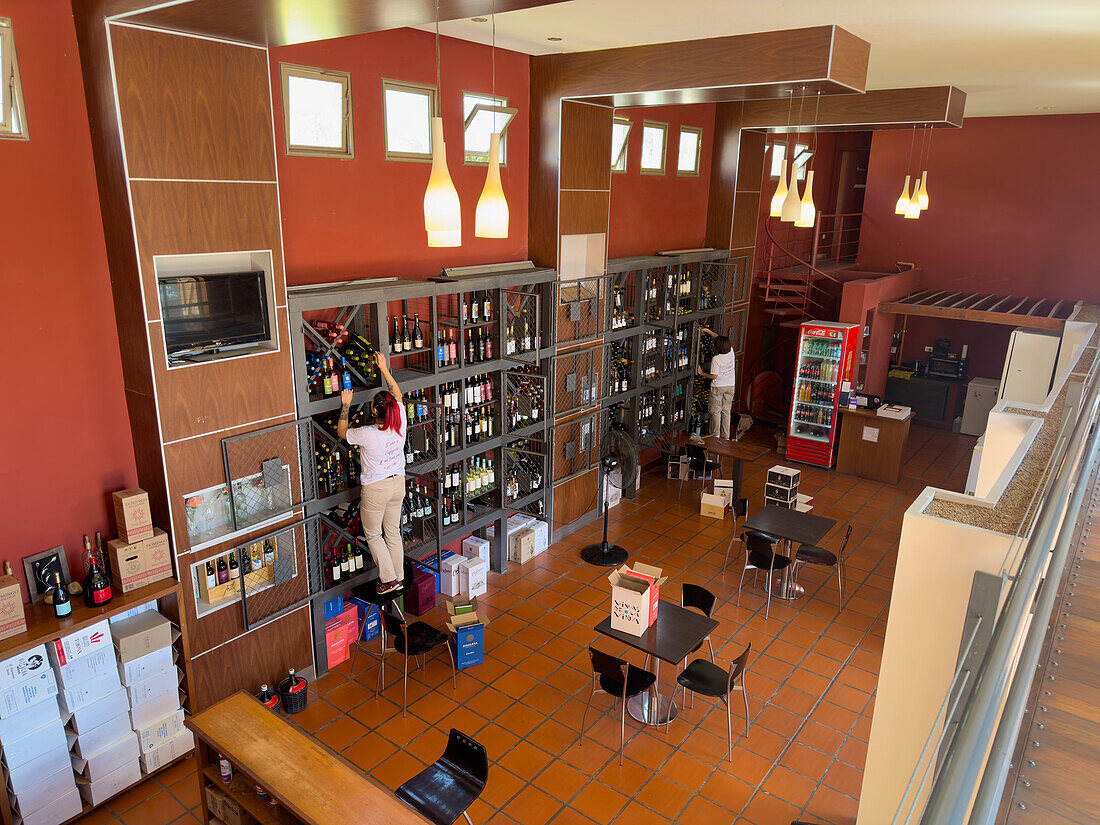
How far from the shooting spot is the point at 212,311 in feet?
16.5

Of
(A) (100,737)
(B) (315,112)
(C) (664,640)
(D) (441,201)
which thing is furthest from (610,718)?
(B) (315,112)

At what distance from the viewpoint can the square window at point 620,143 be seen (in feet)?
30.7

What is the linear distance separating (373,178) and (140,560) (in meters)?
3.63

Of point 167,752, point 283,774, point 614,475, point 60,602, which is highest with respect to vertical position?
point 60,602

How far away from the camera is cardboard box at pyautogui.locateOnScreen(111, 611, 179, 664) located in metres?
4.86

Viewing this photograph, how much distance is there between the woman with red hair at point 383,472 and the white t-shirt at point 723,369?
229 inches

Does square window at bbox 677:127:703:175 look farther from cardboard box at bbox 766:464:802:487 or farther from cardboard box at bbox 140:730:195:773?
cardboard box at bbox 140:730:195:773

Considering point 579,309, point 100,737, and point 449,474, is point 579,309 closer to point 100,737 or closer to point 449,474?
point 449,474

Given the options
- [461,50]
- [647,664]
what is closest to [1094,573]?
[647,664]

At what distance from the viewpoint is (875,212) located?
13.9 meters

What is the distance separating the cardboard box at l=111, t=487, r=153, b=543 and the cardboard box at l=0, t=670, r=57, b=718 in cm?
93

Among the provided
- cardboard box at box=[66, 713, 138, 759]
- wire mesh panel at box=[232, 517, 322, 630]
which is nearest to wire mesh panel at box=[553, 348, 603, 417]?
wire mesh panel at box=[232, 517, 322, 630]

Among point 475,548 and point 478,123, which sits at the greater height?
point 478,123

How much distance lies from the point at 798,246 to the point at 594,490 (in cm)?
779
